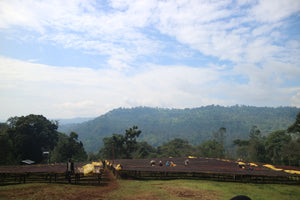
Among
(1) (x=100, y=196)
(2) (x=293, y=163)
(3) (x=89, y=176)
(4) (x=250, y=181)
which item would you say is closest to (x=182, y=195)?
(1) (x=100, y=196)

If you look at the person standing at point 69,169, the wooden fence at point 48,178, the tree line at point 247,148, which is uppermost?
the person standing at point 69,169

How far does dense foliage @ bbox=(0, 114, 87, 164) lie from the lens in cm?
5253

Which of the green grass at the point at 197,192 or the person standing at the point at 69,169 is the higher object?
the person standing at the point at 69,169

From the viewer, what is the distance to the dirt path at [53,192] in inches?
535

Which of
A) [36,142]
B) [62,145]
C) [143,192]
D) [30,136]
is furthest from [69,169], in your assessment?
[36,142]

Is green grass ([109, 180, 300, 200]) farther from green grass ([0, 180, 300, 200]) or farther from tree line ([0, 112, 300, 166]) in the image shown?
tree line ([0, 112, 300, 166])

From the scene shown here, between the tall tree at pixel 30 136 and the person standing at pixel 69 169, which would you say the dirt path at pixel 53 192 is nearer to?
the person standing at pixel 69 169

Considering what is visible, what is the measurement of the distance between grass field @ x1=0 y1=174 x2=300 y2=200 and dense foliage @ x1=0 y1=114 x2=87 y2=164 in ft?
125

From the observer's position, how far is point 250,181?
2180 cm

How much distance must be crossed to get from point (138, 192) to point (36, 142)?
2025 inches

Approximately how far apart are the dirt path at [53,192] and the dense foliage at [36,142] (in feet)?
122

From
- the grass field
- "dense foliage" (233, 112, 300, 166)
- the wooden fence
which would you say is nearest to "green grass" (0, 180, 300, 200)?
the grass field

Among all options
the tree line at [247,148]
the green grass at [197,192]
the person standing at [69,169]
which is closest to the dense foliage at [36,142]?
the tree line at [247,148]

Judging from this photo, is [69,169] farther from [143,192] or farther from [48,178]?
[143,192]
